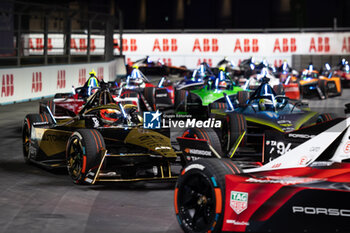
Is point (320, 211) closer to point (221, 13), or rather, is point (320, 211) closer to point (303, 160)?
point (303, 160)

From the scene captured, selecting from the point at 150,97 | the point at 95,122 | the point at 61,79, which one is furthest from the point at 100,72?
the point at 95,122

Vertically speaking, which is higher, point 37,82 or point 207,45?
point 207,45

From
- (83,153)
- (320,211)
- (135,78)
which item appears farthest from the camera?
(135,78)

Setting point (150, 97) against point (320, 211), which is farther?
point (150, 97)

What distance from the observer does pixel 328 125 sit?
6.76 metres

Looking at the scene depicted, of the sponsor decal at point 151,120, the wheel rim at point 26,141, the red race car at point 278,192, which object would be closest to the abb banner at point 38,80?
the wheel rim at point 26,141

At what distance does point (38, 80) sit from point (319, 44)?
78.8 ft

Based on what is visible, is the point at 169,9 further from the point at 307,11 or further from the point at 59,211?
the point at 59,211

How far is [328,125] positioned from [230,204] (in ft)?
4.66

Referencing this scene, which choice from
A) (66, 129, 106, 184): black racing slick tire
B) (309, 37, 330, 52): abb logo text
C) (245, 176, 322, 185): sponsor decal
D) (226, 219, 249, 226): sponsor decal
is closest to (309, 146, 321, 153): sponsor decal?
(245, 176, 322, 185): sponsor decal

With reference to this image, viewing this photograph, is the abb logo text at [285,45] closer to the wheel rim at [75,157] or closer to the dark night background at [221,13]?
the dark night background at [221,13]

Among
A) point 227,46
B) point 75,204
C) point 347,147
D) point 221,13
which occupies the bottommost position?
point 75,204

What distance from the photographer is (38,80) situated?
27328 millimetres

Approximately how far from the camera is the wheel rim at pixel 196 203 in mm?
6184
